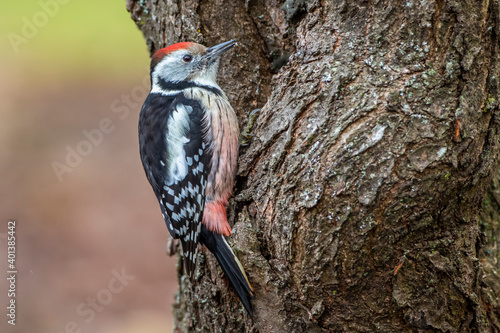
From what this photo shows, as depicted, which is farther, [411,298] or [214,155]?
[214,155]

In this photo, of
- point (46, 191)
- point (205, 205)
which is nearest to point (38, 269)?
point (46, 191)

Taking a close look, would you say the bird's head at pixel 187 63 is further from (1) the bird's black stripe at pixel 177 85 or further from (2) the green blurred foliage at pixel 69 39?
(2) the green blurred foliage at pixel 69 39

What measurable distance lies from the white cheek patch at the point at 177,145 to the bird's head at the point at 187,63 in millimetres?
329

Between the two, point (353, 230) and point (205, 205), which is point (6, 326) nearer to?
point (205, 205)

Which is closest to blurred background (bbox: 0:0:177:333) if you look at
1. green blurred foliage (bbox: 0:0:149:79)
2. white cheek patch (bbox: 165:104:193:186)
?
green blurred foliage (bbox: 0:0:149:79)

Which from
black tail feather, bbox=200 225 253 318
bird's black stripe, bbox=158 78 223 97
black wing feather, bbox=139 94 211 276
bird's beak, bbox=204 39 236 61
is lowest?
black tail feather, bbox=200 225 253 318

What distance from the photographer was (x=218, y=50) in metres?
3.02

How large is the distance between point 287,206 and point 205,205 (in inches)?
30.1

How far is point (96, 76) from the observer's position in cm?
697

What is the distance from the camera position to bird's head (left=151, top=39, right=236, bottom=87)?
307 cm

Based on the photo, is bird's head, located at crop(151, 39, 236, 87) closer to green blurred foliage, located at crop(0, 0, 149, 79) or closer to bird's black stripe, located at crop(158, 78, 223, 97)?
bird's black stripe, located at crop(158, 78, 223, 97)

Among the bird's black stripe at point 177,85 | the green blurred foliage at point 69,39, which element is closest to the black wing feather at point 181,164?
the bird's black stripe at point 177,85

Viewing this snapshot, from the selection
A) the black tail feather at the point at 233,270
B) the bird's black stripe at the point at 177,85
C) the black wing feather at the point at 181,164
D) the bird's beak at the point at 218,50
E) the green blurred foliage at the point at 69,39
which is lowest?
the black tail feather at the point at 233,270

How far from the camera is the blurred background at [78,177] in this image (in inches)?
197
